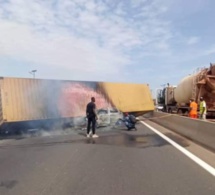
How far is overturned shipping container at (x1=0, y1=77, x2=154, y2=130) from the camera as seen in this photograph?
1891cm

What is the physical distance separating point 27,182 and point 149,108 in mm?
23375

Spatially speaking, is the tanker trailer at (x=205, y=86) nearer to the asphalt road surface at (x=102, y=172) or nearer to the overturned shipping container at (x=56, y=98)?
the overturned shipping container at (x=56, y=98)

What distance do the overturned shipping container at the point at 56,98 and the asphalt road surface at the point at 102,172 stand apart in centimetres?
668

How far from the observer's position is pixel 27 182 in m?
7.39

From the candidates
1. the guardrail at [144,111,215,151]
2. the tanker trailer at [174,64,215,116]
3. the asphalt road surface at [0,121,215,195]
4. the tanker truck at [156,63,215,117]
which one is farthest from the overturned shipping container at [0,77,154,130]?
the asphalt road surface at [0,121,215,195]

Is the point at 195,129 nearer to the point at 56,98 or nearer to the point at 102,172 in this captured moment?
the point at 102,172

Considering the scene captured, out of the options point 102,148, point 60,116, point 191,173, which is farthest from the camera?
point 60,116

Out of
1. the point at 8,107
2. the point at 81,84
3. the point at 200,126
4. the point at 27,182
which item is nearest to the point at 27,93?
the point at 8,107

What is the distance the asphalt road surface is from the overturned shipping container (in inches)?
263

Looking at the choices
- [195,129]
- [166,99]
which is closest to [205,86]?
[195,129]

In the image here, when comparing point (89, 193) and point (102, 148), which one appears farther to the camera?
point (102, 148)

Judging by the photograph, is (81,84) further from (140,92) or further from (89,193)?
(89,193)

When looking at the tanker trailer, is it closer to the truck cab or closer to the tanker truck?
the tanker truck

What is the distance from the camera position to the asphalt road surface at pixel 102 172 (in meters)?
6.70
